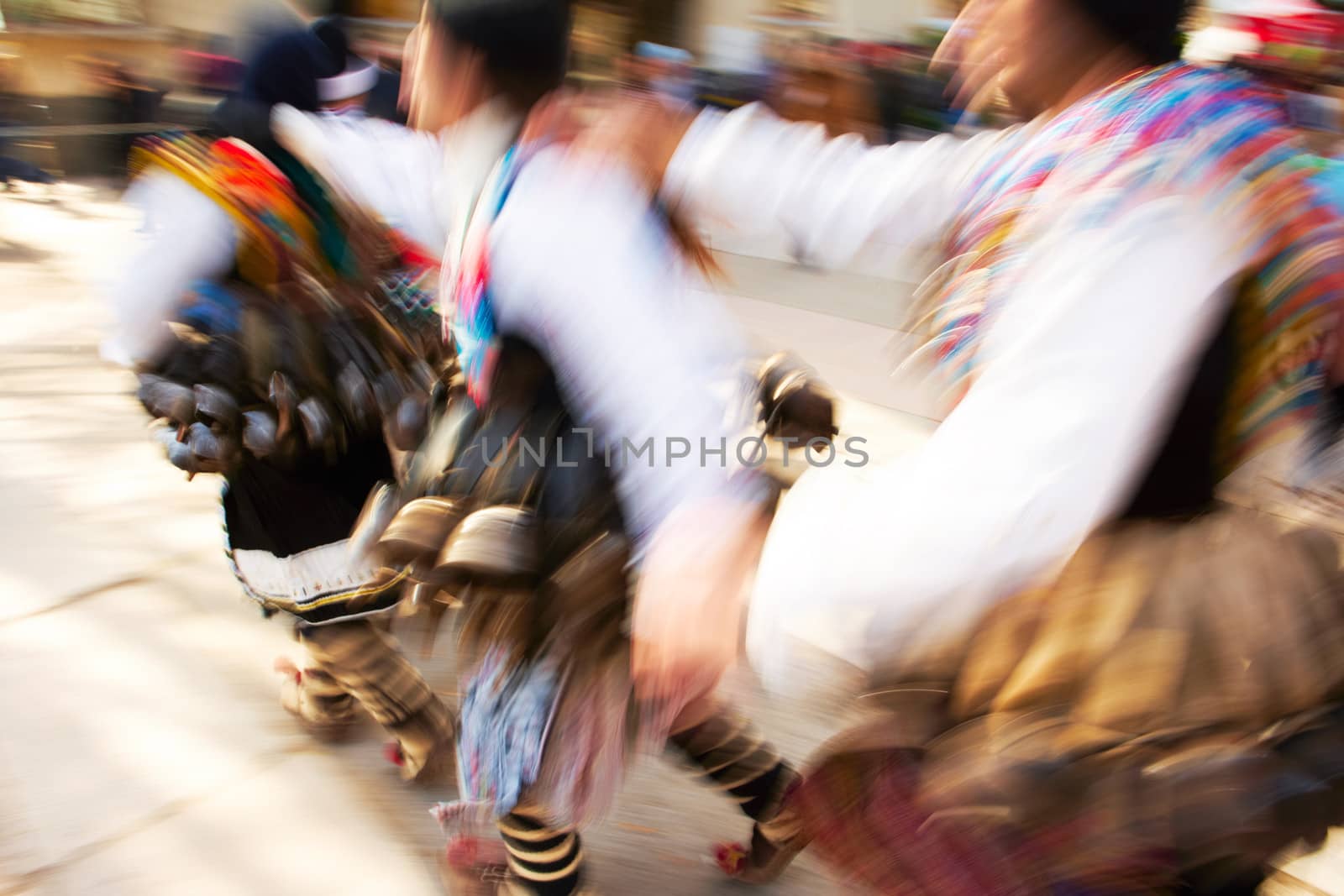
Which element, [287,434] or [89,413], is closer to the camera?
[287,434]

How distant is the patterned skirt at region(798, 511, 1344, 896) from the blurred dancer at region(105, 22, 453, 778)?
128 centimetres

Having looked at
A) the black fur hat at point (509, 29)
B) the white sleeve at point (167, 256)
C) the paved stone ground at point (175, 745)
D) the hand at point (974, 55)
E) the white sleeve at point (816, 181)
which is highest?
the hand at point (974, 55)

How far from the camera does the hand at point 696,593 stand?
0.98 m

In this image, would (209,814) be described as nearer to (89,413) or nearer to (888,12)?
(89,413)

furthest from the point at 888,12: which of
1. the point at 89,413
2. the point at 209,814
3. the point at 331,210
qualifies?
the point at 209,814

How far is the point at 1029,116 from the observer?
107 centimetres

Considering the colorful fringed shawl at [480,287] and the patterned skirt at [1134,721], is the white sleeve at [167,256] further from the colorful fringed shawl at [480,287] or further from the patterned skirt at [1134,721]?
the patterned skirt at [1134,721]

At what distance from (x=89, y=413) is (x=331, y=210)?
279cm

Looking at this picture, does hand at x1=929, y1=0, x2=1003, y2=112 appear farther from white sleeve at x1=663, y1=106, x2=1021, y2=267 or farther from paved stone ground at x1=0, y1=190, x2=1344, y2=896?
paved stone ground at x1=0, y1=190, x2=1344, y2=896

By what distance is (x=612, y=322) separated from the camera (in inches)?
43.8

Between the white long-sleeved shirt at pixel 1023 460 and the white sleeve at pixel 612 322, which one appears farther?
the white sleeve at pixel 612 322

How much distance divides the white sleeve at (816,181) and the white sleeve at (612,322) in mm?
167

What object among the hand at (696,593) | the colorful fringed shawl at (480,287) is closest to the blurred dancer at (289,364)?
the colorful fringed shawl at (480,287)

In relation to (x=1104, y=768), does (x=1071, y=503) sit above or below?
above
